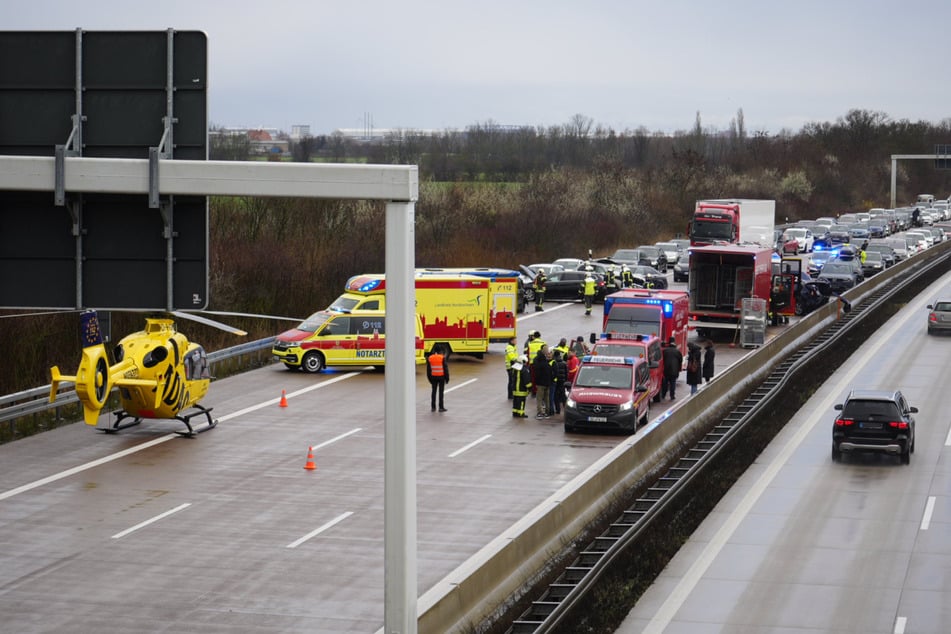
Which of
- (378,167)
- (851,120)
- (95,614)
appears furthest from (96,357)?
(851,120)

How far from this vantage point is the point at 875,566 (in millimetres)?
24031

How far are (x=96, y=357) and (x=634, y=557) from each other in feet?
30.7

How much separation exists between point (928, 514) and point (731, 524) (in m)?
3.76

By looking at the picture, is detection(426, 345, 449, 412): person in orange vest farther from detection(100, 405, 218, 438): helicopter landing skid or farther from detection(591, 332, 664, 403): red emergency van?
detection(100, 405, 218, 438): helicopter landing skid

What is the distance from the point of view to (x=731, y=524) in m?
27.1

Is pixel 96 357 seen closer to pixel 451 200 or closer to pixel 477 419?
pixel 477 419

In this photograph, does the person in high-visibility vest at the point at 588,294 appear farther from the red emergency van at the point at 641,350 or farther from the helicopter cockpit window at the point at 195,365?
the helicopter cockpit window at the point at 195,365

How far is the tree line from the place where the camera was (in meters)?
55.3

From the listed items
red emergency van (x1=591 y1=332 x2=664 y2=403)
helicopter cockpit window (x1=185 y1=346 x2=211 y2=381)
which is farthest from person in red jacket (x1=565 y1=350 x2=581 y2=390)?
helicopter cockpit window (x1=185 y1=346 x2=211 y2=381)

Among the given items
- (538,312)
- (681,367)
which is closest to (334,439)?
(681,367)

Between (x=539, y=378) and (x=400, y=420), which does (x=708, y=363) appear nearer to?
(x=539, y=378)

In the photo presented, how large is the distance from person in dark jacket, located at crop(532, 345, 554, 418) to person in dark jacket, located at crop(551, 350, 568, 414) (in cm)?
12

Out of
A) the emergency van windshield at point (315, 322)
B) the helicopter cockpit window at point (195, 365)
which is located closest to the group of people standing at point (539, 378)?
the emergency van windshield at point (315, 322)

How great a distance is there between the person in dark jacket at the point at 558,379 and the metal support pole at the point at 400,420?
68.0ft
